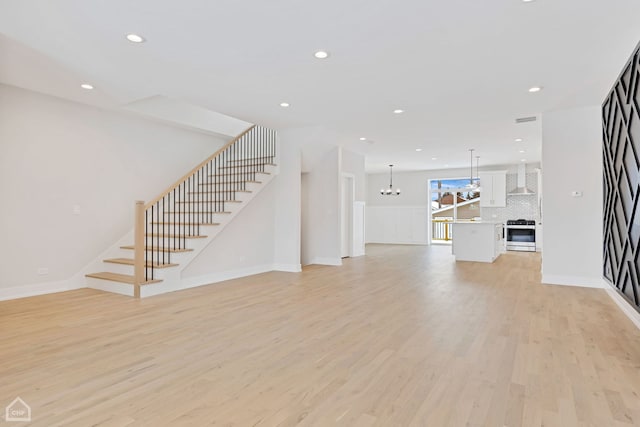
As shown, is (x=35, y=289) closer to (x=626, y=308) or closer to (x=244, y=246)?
Answer: (x=244, y=246)

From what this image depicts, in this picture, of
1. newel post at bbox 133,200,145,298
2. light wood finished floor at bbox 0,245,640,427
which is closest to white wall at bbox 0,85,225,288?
light wood finished floor at bbox 0,245,640,427

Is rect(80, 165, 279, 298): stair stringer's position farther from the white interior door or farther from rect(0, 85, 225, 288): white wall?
→ the white interior door

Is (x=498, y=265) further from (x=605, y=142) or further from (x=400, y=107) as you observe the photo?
(x=400, y=107)

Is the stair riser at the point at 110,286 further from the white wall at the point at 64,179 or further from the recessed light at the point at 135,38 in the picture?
the recessed light at the point at 135,38

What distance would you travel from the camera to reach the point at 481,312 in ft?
13.4

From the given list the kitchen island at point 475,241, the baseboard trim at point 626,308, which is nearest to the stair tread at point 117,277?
the baseboard trim at point 626,308

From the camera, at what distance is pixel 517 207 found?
38.3ft

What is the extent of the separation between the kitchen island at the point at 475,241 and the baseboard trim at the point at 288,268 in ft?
14.3

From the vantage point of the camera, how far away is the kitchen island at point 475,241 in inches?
338

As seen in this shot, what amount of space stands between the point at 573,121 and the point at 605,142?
609 millimetres

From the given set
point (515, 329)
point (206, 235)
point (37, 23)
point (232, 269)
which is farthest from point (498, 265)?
point (37, 23)

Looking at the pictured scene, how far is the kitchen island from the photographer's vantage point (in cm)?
859

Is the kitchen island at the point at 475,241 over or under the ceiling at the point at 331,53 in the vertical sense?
under
